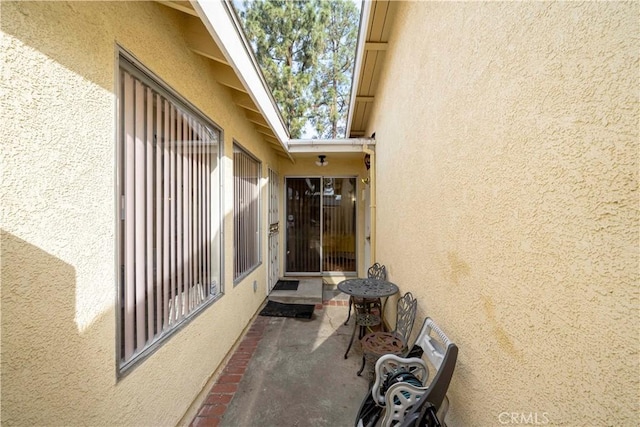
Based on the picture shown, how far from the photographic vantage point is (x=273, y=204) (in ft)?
19.0

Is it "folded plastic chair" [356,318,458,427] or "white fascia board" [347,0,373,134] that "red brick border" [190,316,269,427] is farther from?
"white fascia board" [347,0,373,134]

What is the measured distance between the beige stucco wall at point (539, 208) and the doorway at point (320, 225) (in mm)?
4629

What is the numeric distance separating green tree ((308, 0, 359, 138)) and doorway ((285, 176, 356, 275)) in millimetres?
4573

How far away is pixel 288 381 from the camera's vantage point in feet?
8.75

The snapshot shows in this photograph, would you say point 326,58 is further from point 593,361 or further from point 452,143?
point 593,361

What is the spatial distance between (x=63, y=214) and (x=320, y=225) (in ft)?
18.0

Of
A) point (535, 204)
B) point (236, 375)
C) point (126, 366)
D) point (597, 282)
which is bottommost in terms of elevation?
point (236, 375)

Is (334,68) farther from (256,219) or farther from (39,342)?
(39,342)

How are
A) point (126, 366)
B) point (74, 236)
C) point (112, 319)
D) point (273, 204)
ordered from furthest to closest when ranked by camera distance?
1. point (273, 204)
2. point (126, 366)
3. point (112, 319)
4. point (74, 236)

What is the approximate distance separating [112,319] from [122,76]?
1.51 meters

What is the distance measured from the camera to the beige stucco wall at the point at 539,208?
2.27ft

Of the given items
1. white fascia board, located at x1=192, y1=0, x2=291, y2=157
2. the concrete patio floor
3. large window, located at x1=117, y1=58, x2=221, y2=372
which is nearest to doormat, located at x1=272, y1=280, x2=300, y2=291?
the concrete patio floor

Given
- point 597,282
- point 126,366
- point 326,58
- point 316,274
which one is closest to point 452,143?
point 597,282

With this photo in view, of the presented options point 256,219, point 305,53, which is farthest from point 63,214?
point 305,53
